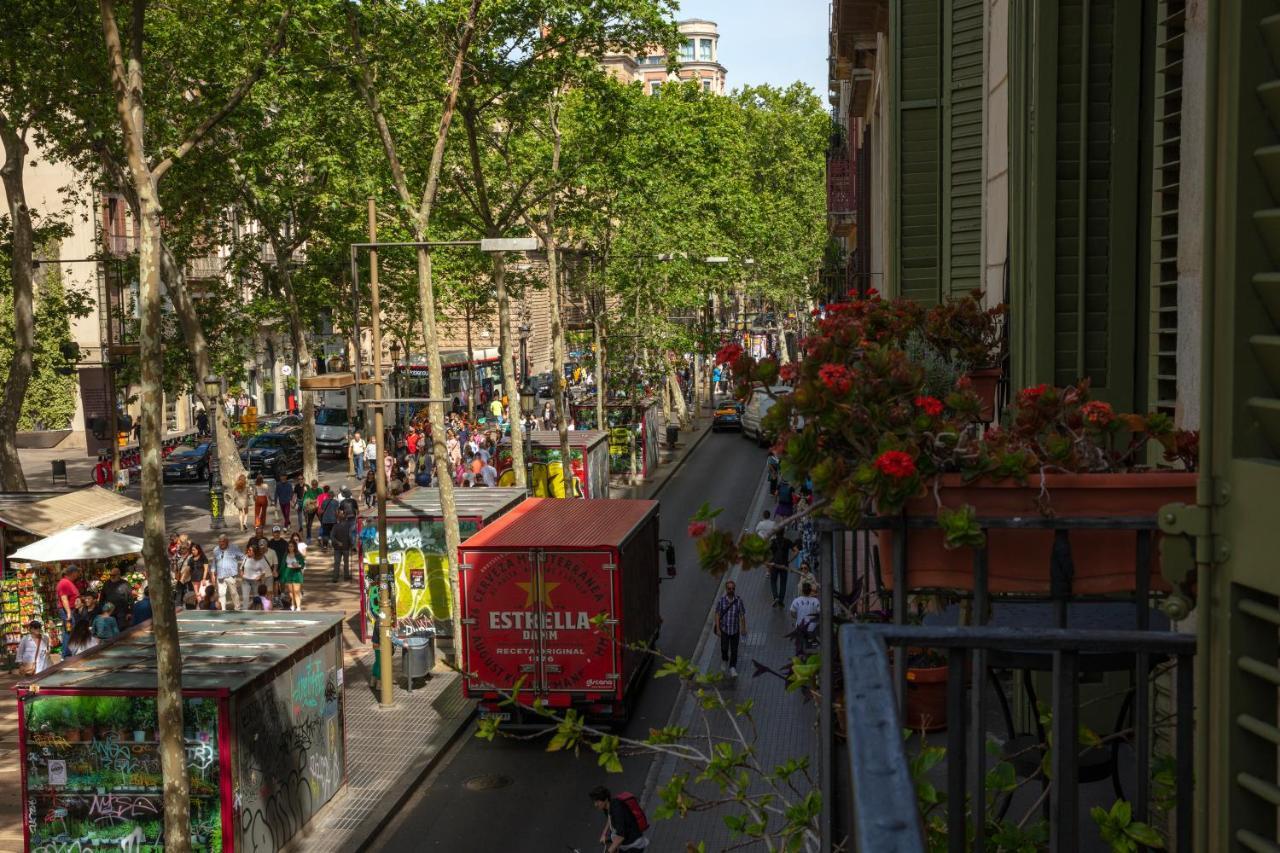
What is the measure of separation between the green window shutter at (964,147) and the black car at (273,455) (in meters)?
35.8

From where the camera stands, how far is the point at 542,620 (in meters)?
19.6

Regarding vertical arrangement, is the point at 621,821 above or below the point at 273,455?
above

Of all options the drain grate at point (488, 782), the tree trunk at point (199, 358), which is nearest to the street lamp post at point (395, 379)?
the tree trunk at point (199, 358)

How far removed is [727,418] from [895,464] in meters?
63.7

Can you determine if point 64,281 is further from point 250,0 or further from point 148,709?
point 148,709

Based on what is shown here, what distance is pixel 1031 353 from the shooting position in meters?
9.26

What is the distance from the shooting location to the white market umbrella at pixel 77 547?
22156 millimetres

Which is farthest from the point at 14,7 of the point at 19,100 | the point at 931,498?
the point at 931,498

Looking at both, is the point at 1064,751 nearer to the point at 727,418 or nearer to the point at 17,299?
the point at 17,299

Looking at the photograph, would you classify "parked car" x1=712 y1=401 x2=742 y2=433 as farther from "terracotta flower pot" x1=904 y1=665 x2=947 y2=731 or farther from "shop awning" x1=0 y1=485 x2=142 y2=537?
"terracotta flower pot" x1=904 y1=665 x2=947 y2=731

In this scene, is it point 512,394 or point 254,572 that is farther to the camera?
point 512,394

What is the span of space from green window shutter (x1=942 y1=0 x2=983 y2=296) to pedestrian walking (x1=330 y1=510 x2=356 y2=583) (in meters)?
17.8

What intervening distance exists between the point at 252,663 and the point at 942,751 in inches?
475

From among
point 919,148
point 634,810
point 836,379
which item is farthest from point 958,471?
point 919,148
